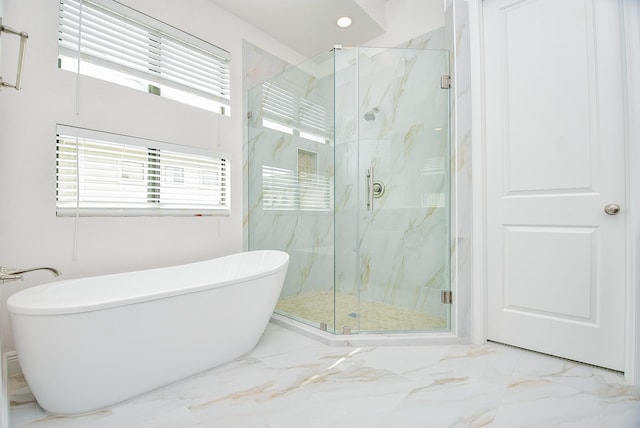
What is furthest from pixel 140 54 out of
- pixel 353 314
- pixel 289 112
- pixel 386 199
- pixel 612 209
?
pixel 612 209

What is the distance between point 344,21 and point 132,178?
7.71ft

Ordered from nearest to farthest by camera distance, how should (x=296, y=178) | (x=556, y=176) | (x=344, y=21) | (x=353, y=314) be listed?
1. (x=556, y=176)
2. (x=353, y=314)
3. (x=296, y=178)
4. (x=344, y=21)

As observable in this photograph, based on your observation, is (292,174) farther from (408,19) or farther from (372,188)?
(408,19)

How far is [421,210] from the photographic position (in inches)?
93.4

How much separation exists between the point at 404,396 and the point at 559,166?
5.17ft

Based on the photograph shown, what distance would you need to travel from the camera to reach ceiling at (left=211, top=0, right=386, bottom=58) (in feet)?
8.74

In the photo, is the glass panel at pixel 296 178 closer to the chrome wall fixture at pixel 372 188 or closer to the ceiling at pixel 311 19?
the chrome wall fixture at pixel 372 188

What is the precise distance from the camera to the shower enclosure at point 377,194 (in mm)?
2256

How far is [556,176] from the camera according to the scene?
1816mm

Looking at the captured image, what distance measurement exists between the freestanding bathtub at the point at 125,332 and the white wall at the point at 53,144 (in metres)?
0.31

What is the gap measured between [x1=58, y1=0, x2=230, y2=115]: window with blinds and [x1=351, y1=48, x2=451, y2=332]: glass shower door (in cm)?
127

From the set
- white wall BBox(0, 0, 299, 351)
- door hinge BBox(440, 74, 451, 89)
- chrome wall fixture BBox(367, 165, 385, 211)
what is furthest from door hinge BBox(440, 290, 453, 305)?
white wall BBox(0, 0, 299, 351)

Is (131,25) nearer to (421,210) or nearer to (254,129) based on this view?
(254,129)

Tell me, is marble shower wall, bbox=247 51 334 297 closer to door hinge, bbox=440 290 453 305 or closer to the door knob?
door hinge, bbox=440 290 453 305
